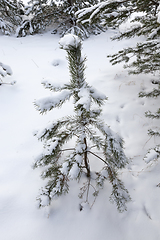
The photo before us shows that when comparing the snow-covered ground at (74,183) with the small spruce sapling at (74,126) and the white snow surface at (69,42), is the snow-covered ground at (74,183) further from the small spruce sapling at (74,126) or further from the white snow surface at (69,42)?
the white snow surface at (69,42)

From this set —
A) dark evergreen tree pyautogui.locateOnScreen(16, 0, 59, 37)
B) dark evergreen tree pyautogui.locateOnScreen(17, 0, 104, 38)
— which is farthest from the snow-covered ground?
dark evergreen tree pyautogui.locateOnScreen(16, 0, 59, 37)

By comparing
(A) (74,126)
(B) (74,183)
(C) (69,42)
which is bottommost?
(B) (74,183)

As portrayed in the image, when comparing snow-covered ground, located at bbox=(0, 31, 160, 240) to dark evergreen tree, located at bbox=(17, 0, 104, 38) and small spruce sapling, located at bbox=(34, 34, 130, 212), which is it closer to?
small spruce sapling, located at bbox=(34, 34, 130, 212)

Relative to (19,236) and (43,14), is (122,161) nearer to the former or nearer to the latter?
(19,236)

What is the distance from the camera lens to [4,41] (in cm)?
650

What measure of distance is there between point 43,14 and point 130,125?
755cm

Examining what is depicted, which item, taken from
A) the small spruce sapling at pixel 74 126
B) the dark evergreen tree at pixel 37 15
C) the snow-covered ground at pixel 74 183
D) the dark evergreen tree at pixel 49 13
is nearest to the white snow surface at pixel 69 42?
the small spruce sapling at pixel 74 126

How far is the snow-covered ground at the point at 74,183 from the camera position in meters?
1.67

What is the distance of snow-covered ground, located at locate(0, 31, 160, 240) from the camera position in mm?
1670

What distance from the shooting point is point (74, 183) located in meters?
2.04

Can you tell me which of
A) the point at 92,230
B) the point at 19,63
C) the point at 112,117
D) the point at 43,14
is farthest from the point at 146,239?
the point at 43,14

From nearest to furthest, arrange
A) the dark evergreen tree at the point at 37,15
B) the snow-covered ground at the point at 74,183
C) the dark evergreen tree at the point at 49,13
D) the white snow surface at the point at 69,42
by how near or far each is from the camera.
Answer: the white snow surface at the point at 69,42
the snow-covered ground at the point at 74,183
the dark evergreen tree at the point at 49,13
the dark evergreen tree at the point at 37,15

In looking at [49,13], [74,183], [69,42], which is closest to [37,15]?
[49,13]

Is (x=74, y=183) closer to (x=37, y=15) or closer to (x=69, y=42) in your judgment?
(x=69, y=42)
